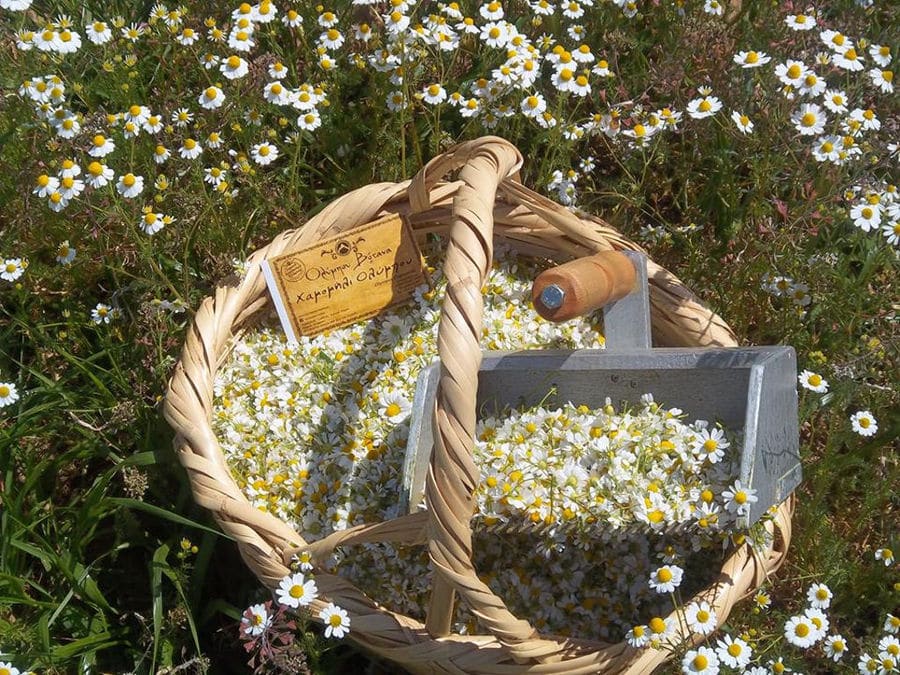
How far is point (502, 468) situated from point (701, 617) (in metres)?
0.46

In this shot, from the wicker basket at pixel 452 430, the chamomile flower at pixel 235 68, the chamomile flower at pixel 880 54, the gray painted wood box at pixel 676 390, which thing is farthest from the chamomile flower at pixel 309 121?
the chamomile flower at pixel 880 54

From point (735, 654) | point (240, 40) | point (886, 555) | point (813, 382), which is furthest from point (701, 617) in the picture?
point (240, 40)

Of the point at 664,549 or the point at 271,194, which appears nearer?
the point at 664,549

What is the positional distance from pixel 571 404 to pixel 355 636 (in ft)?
2.08

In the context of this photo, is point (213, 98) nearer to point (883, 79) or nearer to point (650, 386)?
point (650, 386)

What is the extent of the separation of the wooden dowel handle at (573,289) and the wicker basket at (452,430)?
0.47ft

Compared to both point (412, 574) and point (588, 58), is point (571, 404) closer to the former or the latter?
point (412, 574)

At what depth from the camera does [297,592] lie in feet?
5.60

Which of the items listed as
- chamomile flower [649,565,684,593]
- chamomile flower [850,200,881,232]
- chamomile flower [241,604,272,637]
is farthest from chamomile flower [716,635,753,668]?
chamomile flower [850,200,881,232]

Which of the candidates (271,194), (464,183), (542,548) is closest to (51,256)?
(271,194)

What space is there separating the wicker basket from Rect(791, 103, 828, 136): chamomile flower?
460mm

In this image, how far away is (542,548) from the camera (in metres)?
1.89

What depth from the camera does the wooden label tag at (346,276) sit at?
88.4 inches

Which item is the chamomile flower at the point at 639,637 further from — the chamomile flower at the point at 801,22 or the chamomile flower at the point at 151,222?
the chamomile flower at the point at 801,22
